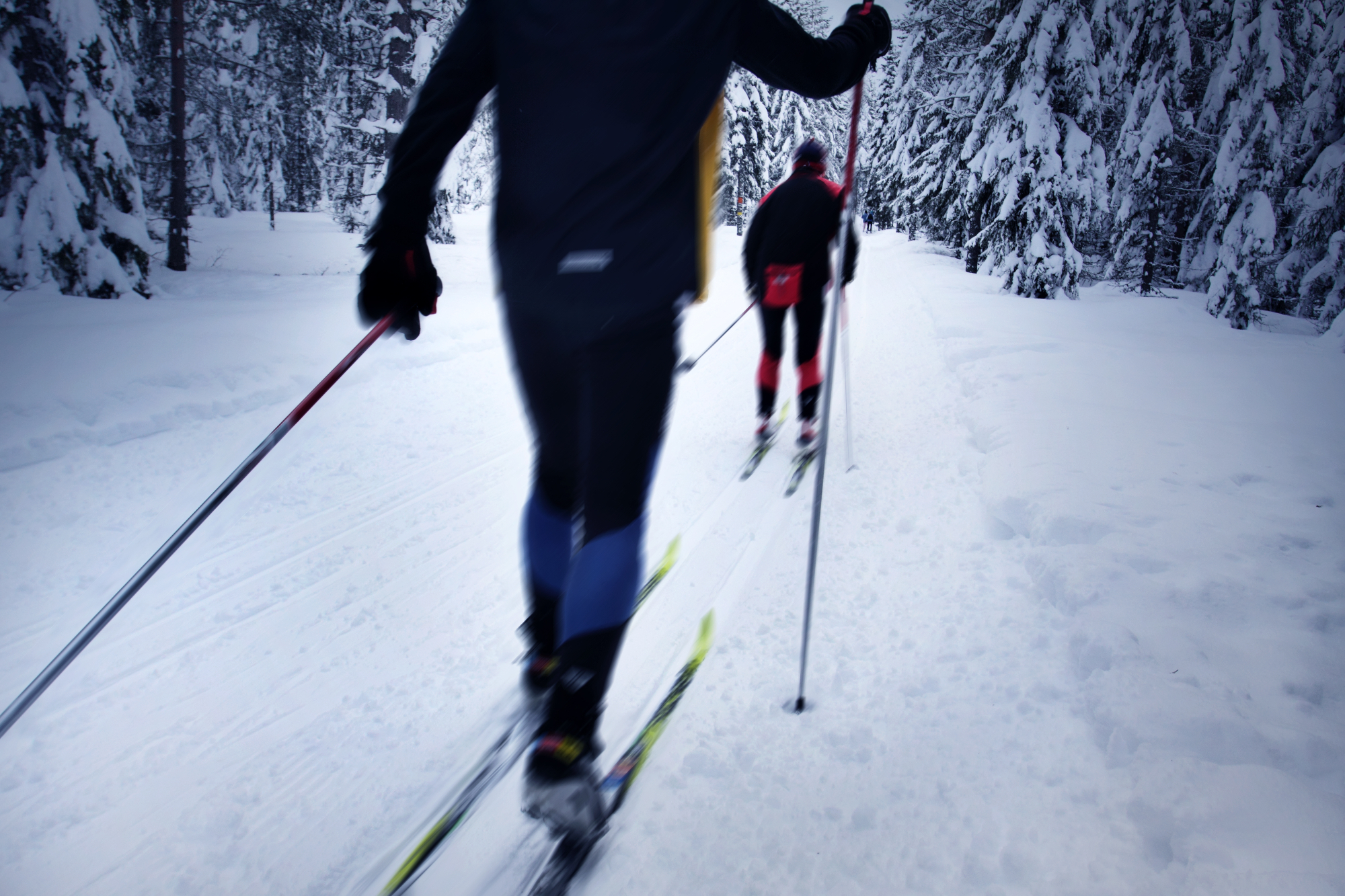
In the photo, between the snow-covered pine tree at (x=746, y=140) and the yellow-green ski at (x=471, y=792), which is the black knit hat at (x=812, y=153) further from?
the snow-covered pine tree at (x=746, y=140)

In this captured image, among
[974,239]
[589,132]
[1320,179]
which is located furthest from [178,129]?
[1320,179]

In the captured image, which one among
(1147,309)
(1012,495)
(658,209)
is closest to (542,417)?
(658,209)

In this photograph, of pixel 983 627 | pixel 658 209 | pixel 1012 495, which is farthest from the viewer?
pixel 1012 495

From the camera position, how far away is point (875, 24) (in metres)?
1.75

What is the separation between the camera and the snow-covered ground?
136 cm

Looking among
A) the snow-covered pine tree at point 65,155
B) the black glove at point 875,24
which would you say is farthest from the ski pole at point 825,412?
the snow-covered pine tree at point 65,155

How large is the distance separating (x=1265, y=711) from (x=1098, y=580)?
26.2 inches

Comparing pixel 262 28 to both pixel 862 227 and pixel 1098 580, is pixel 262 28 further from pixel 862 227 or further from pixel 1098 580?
pixel 862 227

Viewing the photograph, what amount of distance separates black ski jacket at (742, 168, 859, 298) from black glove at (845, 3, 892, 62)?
179 cm

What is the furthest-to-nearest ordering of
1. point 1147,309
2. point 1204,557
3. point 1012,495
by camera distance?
point 1147,309
point 1012,495
point 1204,557

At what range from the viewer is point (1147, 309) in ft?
33.3

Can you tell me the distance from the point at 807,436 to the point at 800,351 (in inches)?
22.6

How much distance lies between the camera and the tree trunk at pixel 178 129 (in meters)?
9.69

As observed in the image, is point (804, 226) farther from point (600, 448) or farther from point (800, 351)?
point (600, 448)
